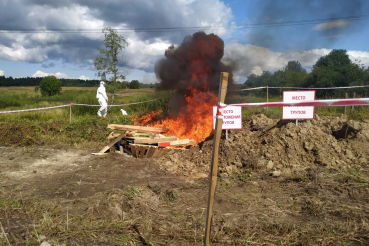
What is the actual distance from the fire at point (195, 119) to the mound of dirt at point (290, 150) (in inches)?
87.2

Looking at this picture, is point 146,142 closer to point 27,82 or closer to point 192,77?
point 192,77

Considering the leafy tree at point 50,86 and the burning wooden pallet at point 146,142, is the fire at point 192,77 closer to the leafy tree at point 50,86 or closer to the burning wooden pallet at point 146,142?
the burning wooden pallet at point 146,142

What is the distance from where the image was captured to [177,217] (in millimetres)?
4148

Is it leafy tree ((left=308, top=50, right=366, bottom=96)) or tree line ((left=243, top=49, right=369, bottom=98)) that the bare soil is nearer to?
tree line ((left=243, top=49, right=369, bottom=98))

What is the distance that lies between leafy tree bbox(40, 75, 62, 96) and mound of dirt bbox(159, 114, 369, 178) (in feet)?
133

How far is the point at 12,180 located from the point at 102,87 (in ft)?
27.9

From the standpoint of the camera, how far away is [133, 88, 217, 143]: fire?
384 inches

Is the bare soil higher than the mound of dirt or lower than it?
lower

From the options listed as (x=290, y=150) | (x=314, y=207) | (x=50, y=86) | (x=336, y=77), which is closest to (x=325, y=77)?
(x=336, y=77)

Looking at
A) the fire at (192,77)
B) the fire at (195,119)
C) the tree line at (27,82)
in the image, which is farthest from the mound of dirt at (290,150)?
the tree line at (27,82)

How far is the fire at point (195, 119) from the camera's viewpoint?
9.74m

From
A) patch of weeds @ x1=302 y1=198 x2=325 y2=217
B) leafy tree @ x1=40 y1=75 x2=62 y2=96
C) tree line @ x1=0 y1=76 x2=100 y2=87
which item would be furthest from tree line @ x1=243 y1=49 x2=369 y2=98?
tree line @ x1=0 y1=76 x2=100 y2=87

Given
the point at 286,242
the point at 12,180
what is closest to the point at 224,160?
the point at 286,242

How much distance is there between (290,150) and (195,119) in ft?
15.0
